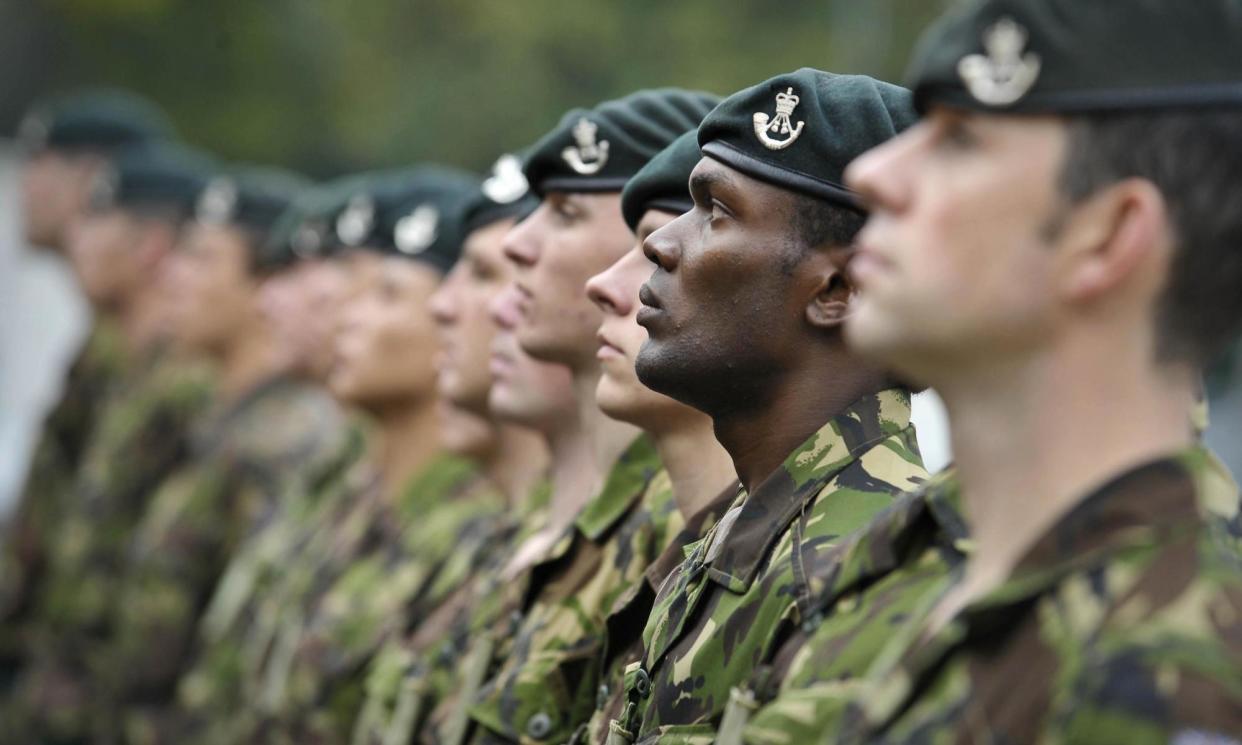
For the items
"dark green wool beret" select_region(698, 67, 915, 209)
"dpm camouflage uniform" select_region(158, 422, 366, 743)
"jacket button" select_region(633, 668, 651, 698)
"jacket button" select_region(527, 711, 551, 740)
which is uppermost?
"dark green wool beret" select_region(698, 67, 915, 209)

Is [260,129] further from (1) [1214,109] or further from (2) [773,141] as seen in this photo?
(1) [1214,109]

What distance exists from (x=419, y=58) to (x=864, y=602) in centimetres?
1446

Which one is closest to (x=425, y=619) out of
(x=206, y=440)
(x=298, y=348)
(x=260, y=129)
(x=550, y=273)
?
(x=550, y=273)

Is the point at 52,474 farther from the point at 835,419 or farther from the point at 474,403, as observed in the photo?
the point at 835,419

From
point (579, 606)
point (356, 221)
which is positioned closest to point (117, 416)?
point (356, 221)

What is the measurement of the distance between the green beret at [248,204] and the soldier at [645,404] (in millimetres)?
6803

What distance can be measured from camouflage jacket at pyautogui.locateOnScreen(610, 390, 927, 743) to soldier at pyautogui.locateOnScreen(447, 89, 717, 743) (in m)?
0.96

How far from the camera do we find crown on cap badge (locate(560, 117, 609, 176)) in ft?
16.6

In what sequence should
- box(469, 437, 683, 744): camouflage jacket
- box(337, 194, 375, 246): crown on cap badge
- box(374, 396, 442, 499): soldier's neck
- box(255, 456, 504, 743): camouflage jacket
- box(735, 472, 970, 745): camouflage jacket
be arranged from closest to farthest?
box(735, 472, 970, 745): camouflage jacket
box(469, 437, 683, 744): camouflage jacket
box(255, 456, 504, 743): camouflage jacket
box(374, 396, 442, 499): soldier's neck
box(337, 194, 375, 246): crown on cap badge

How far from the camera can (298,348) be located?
9.56 metres

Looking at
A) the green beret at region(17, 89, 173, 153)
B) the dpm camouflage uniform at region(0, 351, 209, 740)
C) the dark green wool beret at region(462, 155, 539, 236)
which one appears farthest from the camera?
the green beret at region(17, 89, 173, 153)

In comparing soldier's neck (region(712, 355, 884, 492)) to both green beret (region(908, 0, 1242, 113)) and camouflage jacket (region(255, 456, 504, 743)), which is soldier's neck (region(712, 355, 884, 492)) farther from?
camouflage jacket (region(255, 456, 504, 743))

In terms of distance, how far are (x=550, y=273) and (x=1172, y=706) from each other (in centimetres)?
308

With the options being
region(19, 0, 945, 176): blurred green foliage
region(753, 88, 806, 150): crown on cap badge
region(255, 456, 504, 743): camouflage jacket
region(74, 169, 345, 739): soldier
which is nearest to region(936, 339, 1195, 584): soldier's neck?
region(753, 88, 806, 150): crown on cap badge
